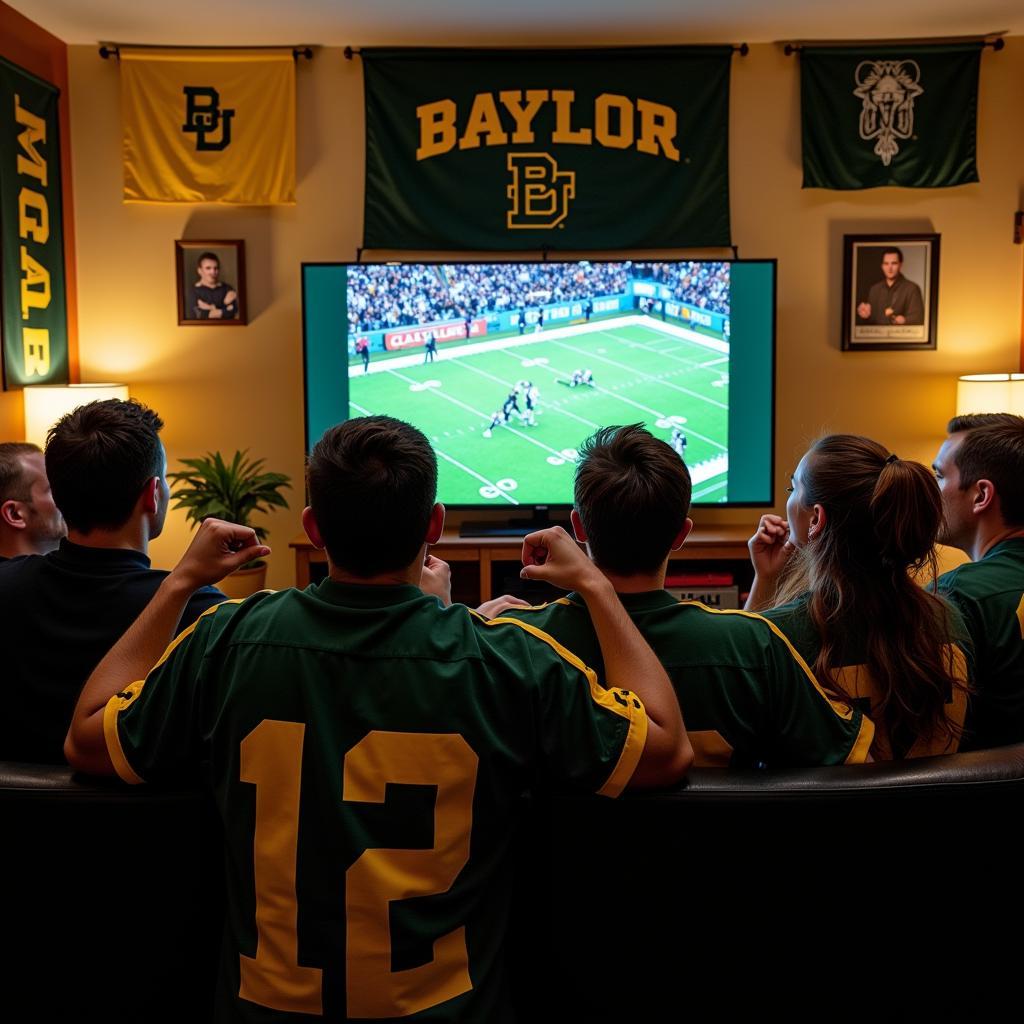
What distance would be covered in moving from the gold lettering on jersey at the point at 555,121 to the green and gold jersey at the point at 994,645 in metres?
3.52

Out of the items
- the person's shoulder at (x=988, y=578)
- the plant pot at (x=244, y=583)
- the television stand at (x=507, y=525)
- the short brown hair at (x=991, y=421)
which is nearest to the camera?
the person's shoulder at (x=988, y=578)

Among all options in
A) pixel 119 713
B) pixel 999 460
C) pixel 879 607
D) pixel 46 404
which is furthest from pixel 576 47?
pixel 119 713

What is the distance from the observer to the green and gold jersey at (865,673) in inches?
61.7

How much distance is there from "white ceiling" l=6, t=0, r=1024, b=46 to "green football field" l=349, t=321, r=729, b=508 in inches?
53.3

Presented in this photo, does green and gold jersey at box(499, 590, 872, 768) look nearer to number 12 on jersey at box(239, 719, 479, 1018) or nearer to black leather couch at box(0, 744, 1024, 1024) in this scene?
black leather couch at box(0, 744, 1024, 1024)

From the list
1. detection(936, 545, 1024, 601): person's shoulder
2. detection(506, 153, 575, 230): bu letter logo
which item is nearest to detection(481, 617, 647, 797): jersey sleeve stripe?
Answer: detection(936, 545, 1024, 601): person's shoulder

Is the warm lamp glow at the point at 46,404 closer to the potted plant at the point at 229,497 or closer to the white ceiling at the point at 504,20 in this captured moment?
the potted plant at the point at 229,497

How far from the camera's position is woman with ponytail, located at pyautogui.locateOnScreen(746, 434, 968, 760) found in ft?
5.15

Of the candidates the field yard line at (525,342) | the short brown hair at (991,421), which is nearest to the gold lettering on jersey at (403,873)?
the short brown hair at (991,421)

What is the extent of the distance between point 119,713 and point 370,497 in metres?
0.39

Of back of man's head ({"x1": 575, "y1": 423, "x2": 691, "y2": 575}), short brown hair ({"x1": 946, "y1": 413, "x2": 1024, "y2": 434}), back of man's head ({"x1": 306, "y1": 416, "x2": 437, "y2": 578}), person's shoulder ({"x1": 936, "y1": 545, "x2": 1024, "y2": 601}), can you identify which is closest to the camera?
back of man's head ({"x1": 306, "y1": 416, "x2": 437, "y2": 578})

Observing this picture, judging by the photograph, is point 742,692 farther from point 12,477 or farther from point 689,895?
point 12,477

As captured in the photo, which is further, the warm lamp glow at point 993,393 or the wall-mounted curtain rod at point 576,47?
the wall-mounted curtain rod at point 576,47

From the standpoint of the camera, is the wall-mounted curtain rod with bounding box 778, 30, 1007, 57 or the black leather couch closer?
the black leather couch
